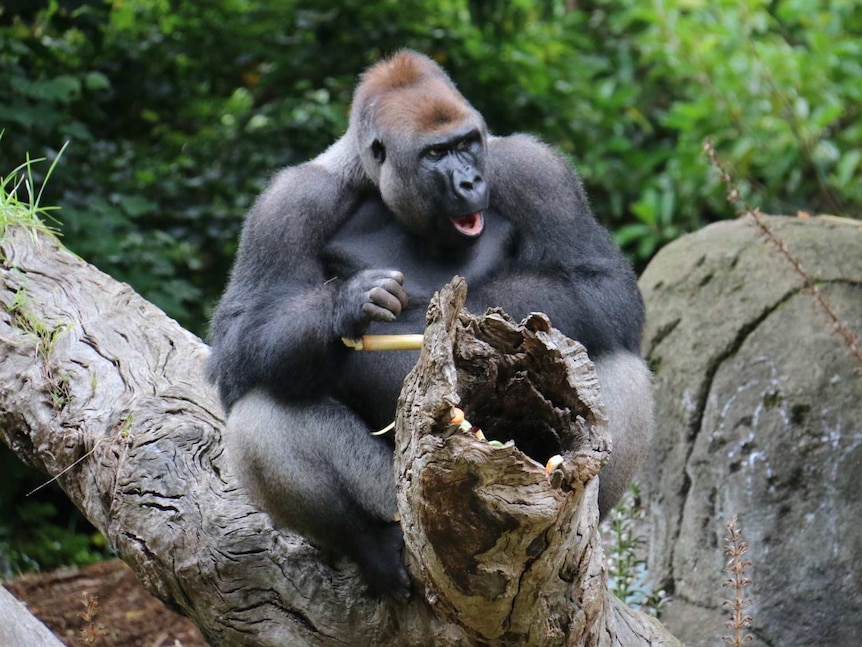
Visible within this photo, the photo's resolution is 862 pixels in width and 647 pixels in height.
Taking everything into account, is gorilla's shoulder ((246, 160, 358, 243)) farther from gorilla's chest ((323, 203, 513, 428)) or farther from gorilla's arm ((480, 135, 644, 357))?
gorilla's arm ((480, 135, 644, 357))

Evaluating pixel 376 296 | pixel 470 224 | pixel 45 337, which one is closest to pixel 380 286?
pixel 376 296

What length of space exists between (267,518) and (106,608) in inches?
72.6

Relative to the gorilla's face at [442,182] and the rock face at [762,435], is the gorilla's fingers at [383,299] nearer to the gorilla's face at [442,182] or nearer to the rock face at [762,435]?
the gorilla's face at [442,182]

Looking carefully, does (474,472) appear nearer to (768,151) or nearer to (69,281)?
(69,281)

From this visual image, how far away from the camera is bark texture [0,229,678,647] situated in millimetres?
2412

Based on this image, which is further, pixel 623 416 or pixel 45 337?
pixel 45 337

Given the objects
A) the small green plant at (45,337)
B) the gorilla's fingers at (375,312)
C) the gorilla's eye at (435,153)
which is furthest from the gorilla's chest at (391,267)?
the small green plant at (45,337)

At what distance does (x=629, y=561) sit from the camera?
4.66 m

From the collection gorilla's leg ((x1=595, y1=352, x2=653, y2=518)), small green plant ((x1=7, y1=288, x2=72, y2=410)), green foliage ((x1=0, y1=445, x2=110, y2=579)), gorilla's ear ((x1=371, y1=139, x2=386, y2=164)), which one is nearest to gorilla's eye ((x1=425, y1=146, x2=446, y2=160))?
gorilla's ear ((x1=371, y1=139, x2=386, y2=164))

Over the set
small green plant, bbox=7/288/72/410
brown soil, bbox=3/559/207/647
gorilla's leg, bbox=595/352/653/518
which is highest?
small green plant, bbox=7/288/72/410

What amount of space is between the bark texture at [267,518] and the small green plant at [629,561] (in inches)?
49.4

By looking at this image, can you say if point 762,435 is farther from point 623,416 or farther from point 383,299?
point 383,299

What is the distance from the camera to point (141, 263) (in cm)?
588

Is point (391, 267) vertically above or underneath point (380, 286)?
underneath
